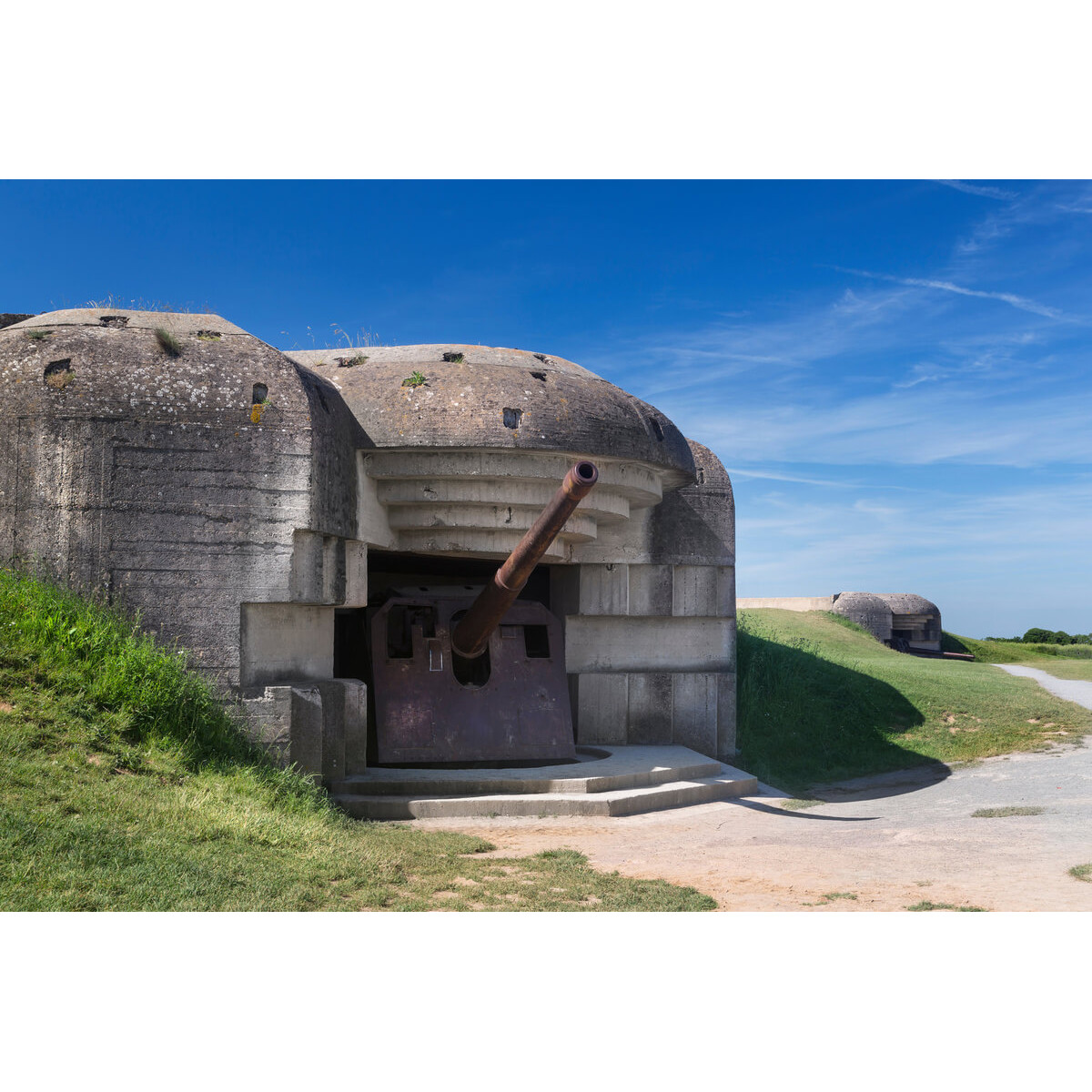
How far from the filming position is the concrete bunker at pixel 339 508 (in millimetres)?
A: 6332

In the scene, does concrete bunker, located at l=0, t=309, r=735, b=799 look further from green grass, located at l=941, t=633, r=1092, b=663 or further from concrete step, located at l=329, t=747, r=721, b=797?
green grass, located at l=941, t=633, r=1092, b=663

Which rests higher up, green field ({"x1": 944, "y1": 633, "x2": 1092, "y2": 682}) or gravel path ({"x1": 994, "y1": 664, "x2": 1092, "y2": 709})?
green field ({"x1": 944, "y1": 633, "x2": 1092, "y2": 682})

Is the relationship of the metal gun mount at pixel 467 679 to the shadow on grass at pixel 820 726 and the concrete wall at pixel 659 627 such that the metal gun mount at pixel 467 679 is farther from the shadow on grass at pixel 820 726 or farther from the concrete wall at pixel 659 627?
the shadow on grass at pixel 820 726

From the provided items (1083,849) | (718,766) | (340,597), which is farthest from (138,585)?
(1083,849)

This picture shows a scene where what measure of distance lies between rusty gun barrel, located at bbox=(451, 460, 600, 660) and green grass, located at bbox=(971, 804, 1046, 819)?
357cm

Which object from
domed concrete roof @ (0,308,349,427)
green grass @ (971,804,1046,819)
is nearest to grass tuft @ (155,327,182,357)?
domed concrete roof @ (0,308,349,427)

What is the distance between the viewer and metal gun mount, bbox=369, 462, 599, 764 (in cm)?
789

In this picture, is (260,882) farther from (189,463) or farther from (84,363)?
(84,363)

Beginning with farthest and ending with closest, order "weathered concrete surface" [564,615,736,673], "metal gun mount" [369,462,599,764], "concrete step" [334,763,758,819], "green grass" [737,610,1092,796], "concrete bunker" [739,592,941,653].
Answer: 1. "concrete bunker" [739,592,941,653]
2. "green grass" [737,610,1092,796]
3. "weathered concrete surface" [564,615,736,673]
4. "metal gun mount" [369,462,599,764]
5. "concrete step" [334,763,758,819]

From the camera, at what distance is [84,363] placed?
645 centimetres

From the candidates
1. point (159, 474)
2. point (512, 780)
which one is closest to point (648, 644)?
point (512, 780)

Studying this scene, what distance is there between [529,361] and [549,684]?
2.83 metres

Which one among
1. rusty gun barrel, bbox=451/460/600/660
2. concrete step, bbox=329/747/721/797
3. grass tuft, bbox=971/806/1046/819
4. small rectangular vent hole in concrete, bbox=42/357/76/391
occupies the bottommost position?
grass tuft, bbox=971/806/1046/819

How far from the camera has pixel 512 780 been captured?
709 centimetres
